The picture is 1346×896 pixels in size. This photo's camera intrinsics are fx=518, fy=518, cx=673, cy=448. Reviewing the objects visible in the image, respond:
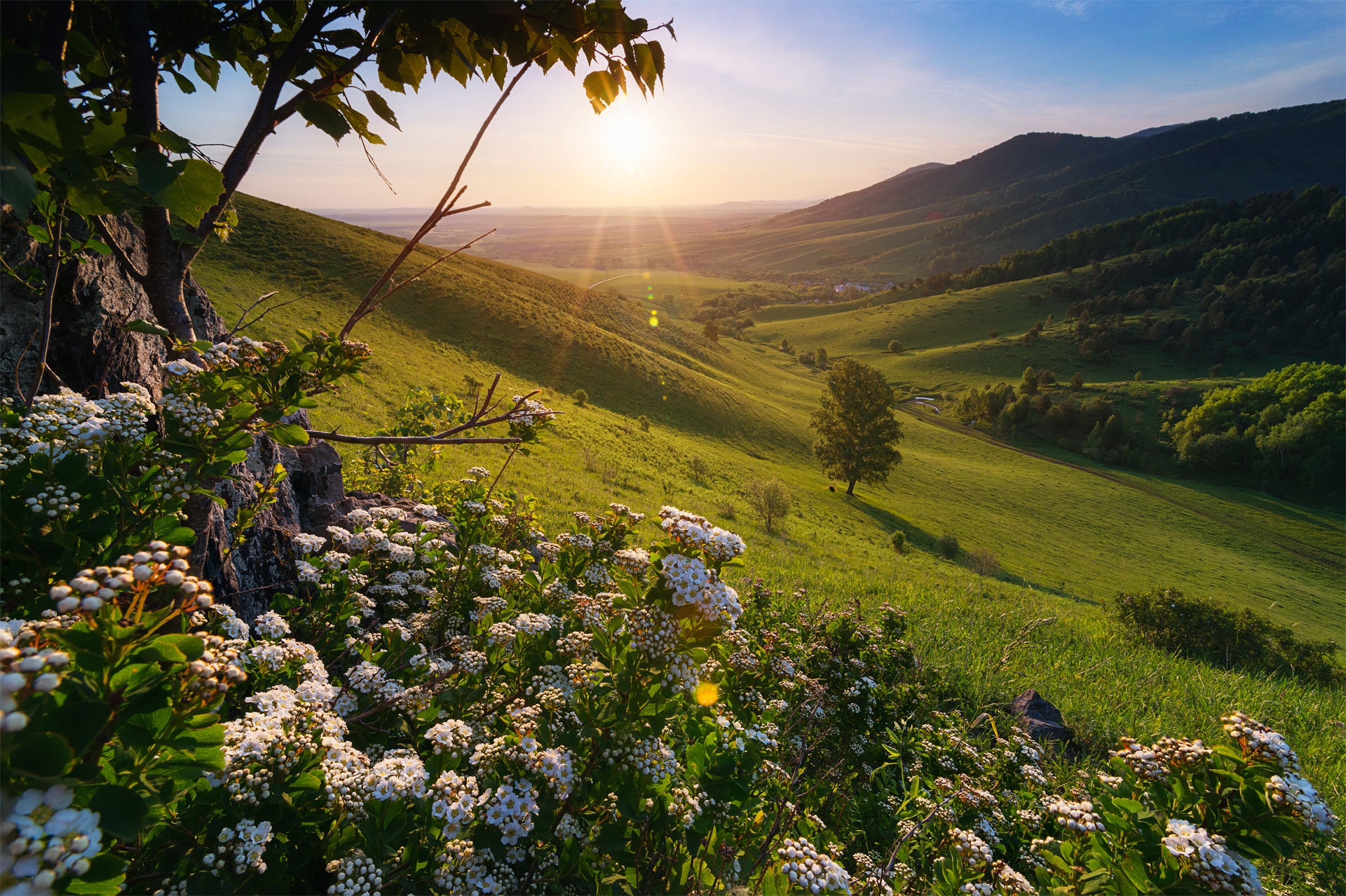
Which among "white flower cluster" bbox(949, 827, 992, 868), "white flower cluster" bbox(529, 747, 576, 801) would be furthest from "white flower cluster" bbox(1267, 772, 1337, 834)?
"white flower cluster" bbox(529, 747, 576, 801)

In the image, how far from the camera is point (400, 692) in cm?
305

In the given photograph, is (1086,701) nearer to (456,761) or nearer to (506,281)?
(456,761)

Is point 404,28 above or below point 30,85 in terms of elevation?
above

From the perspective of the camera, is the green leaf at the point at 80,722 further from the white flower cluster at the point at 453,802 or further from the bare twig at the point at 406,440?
the white flower cluster at the point at 453,802

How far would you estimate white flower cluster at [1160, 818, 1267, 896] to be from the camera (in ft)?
6.55

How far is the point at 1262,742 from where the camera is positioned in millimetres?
2328

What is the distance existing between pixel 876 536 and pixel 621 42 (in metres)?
35.0

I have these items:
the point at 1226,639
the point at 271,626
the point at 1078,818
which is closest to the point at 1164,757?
the point at 1078,818

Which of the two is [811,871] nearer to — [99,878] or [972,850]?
[972,850]

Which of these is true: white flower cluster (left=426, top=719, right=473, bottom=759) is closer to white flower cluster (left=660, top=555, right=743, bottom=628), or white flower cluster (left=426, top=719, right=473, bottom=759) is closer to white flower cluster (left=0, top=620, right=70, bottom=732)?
white flower cluster (left=660, top=555, right=743, bottom=628)

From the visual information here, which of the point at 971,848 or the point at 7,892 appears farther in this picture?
the point at 971,848

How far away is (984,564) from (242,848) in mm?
35758

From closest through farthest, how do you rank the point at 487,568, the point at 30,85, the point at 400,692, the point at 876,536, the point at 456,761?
the point at 30,85 → the point at 456,761 → the point at 400,692 → the point at 487,568 → the point at 876,536

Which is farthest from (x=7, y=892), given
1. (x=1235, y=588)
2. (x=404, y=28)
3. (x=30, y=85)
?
(x=1235, y=588)
